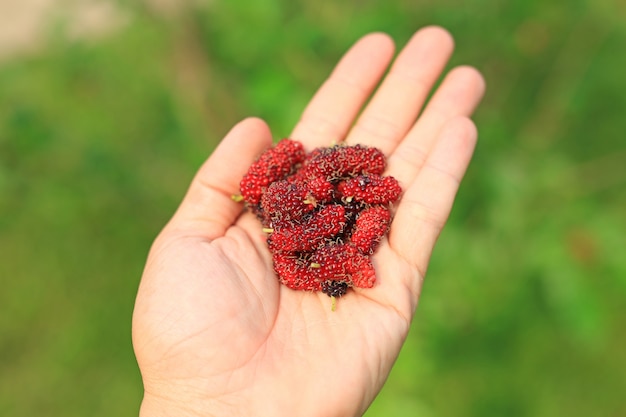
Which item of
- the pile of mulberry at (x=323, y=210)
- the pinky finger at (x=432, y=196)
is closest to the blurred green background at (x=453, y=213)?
the pinky finger at (x=432, y=196)

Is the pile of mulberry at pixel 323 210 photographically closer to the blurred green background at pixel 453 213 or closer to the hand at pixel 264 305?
the hand at pixel 264 305

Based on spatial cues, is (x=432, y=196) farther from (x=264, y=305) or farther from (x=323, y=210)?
(x=264, y=305)

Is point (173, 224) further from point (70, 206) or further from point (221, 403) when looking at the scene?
point (70, 206)

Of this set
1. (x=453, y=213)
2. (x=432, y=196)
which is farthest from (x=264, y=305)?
(x=453, y=213)

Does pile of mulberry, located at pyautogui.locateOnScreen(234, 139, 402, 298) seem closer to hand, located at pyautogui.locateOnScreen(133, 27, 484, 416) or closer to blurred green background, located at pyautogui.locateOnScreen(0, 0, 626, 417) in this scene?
hand, located at pyautogui.locateOnScreen(133, 27, 484, 416)

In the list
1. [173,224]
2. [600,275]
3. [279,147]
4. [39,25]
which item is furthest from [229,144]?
[39,25]

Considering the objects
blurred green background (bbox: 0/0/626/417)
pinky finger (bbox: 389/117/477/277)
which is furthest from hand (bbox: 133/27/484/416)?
blurred green background (bbox: 0/0/626/417)
